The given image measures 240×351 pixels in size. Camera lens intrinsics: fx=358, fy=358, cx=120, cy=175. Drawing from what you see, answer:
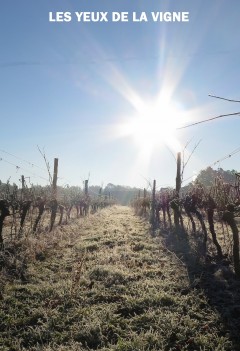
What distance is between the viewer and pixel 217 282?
941 cm

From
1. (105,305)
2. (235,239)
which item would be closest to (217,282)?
(235,239)

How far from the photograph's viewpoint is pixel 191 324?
263 inches

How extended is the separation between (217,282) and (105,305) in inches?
129

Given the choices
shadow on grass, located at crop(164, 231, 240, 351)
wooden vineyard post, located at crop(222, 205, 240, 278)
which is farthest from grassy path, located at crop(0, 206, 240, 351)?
wooden vineyard post, located at crop(222, 205, 240, 278)

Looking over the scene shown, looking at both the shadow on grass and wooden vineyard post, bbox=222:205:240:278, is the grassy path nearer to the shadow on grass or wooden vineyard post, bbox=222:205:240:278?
the shadow on grass

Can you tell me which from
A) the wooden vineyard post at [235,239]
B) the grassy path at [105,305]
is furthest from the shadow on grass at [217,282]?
the wooden vineyard post at [235,239]

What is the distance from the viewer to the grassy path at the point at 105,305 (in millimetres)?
6145

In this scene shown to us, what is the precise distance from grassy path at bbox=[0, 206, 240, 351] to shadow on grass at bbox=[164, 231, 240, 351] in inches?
3.2

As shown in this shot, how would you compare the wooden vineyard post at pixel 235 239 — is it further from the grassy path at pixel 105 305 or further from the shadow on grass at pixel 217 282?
the grassy path at pixel 105 305

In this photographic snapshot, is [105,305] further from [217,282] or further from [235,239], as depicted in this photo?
[235,239]

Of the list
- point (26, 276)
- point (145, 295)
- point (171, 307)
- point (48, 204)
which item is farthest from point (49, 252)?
point (48, 204)

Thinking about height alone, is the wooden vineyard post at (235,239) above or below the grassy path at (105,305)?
above

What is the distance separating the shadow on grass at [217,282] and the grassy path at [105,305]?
0.08 metres

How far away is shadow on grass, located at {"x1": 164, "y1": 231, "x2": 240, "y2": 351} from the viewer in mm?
6898
